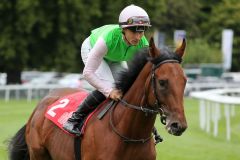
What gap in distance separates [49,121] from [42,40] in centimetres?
2991

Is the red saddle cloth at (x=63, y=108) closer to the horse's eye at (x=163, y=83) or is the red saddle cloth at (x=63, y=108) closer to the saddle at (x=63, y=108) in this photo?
the saddle at (x=63, y=108)

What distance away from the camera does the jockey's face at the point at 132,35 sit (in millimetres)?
6457

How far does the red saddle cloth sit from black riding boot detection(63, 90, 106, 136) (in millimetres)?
372

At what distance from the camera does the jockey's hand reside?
250 inches

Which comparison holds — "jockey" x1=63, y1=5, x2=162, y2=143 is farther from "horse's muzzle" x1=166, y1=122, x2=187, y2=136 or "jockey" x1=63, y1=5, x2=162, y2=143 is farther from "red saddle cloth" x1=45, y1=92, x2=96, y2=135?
"horse's muzzle" x1=166, y1=122, x2=187, y2=136

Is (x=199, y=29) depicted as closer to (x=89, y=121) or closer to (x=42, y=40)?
(x=42, y=40)

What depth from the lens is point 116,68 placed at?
7.12 m

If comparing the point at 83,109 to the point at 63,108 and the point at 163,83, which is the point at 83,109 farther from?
the point at 163,83

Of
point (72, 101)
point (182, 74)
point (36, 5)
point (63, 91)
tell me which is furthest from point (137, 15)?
point (36, 5)

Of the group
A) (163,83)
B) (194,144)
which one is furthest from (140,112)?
(194,144)

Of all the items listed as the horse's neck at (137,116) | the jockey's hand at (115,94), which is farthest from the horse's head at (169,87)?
the jockey's hand at (115,94)

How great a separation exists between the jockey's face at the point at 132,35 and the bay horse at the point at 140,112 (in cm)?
37

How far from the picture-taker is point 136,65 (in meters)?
6.15

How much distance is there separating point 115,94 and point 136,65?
0.38m
